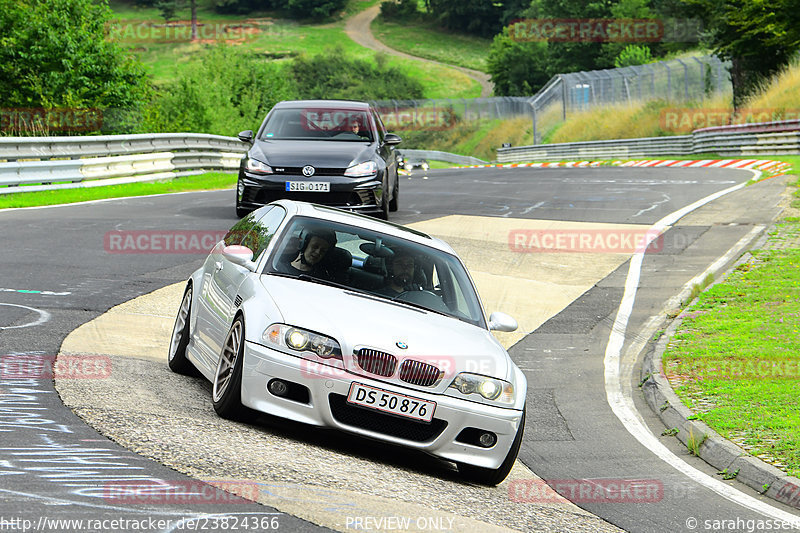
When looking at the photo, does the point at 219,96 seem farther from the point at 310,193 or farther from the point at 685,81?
the point at 310,193

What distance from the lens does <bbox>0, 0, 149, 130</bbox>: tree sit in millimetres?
36094

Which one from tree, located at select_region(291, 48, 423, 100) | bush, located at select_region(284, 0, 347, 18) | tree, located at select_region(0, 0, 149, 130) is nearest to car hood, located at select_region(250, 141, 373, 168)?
tree, located at select_region(0, 0, 149, 130)

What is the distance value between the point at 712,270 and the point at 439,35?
5555 inches

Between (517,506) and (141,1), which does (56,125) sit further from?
(141,1)

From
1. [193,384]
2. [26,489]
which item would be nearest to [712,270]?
[193,384]

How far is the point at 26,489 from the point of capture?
4.73 metres

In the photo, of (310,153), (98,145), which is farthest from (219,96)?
(310,153)

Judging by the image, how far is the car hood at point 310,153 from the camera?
15.7 metres

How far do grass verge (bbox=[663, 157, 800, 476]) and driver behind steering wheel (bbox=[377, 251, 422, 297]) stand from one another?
8.87 ft

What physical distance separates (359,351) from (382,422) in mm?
448

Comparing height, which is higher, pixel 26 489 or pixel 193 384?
pixel 26 489

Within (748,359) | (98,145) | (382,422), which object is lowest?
(748,359)

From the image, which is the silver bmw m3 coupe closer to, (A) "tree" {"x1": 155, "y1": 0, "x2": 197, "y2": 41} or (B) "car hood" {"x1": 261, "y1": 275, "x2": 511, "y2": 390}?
(B) "car hood" {"x1": 261, "y1": 275, "x2": 511, "y2": 390}

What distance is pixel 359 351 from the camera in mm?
6301
